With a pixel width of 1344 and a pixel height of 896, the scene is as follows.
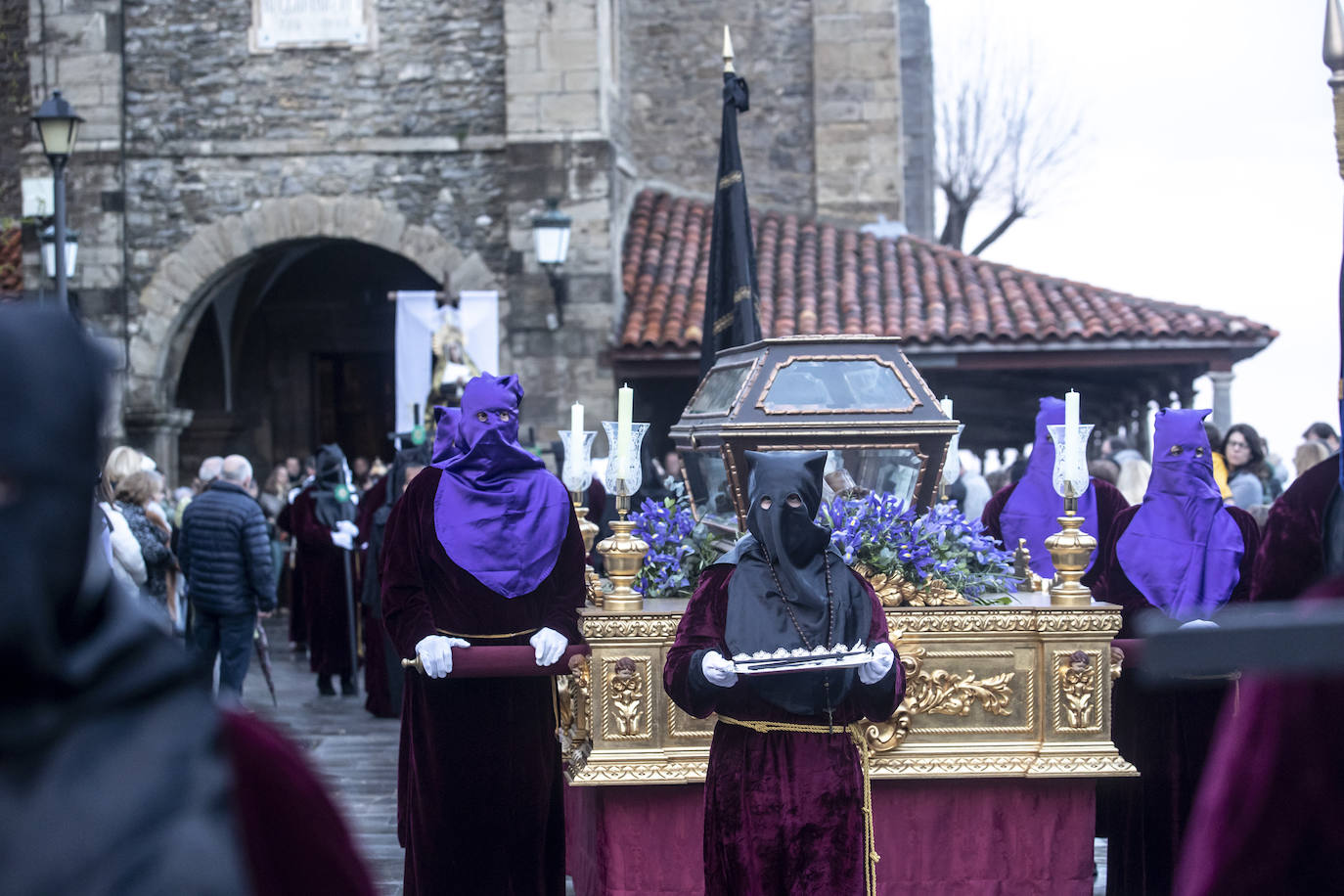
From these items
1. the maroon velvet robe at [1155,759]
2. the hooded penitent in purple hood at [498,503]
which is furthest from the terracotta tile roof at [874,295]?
the hooded penitent in purple hood at [498,503]

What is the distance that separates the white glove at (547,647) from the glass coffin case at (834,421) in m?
0.88

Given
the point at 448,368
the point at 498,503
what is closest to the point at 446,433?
the point at 498,503

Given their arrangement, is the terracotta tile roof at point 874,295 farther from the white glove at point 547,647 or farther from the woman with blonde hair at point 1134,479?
the white glove at point 547,647

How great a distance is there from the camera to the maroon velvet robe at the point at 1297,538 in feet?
12.0

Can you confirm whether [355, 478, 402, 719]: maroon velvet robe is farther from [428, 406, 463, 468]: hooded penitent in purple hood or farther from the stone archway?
the stone archway

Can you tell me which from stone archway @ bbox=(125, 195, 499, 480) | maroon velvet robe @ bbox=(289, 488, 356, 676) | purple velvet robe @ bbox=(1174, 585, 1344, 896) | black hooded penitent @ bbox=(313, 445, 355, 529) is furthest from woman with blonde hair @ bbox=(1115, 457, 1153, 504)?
stone archway @ bbox=(125, 195, 499, 480)

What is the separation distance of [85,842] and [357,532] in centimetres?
976

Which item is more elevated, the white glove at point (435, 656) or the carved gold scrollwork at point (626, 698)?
the white glove at point (435, 656)

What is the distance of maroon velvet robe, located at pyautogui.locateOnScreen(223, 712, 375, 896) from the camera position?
4.59ft

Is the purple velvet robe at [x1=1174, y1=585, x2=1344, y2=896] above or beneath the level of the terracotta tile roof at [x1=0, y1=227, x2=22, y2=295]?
beneath

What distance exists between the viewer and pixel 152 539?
7941 millimetres

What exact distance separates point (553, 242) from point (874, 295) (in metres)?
3.58

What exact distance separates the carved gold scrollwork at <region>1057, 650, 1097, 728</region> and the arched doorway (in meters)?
13.1

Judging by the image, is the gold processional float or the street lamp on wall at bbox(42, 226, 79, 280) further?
the street lamp on wall at bbox(42, 226, 79, 280)
